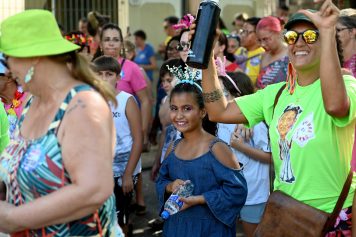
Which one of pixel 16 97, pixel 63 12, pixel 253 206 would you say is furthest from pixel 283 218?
pixel 63 12

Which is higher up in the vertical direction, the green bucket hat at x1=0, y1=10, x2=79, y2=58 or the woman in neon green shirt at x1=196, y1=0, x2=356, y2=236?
the green bucket hat at x1=0, y1=10, x2=79, y2=58

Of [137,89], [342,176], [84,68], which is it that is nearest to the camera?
[84,68]

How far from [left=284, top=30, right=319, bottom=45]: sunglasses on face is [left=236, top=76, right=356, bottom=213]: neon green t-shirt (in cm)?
22

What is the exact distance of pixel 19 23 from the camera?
2.53m

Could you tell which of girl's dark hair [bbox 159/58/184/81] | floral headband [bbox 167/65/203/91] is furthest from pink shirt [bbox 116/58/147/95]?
floral headband [bbox 167/65/203/91]

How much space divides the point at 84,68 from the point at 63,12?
9.43 metres

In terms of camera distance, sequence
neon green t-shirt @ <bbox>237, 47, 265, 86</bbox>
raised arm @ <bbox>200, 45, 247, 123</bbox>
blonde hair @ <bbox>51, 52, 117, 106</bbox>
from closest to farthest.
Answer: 1. blonde hair @ <bbox>51, 52, 117, 106</bbox>
2. raised arm @ <bbox>200, 45, 247, 123</bbox>
3. neon green t-shirt @ <bbox>237, 47, 265, 86</bbox>

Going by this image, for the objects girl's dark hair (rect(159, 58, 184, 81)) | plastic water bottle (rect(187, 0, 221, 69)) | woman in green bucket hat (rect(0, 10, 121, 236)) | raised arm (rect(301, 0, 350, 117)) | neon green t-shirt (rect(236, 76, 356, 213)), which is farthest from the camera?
girl's dark hair (rect(159, 58, 184, 81))

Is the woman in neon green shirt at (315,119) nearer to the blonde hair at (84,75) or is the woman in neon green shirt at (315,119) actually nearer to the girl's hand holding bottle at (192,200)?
the girl's hand holding bottle at (192,200)

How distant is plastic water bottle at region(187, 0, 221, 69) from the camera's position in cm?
336

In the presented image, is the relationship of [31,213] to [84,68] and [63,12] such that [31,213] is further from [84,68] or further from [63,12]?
[63,12]

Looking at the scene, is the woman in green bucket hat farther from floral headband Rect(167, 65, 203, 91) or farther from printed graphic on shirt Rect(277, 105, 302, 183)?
floral headband Rect(167, 65, 203, 91)

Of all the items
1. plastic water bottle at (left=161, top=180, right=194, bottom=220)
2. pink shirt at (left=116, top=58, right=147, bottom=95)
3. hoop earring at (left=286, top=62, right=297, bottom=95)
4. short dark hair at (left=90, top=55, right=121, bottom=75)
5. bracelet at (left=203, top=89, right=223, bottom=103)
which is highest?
hoop earring at (left=286, top=62, right=297, bottom=95)

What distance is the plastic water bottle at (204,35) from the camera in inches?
132
